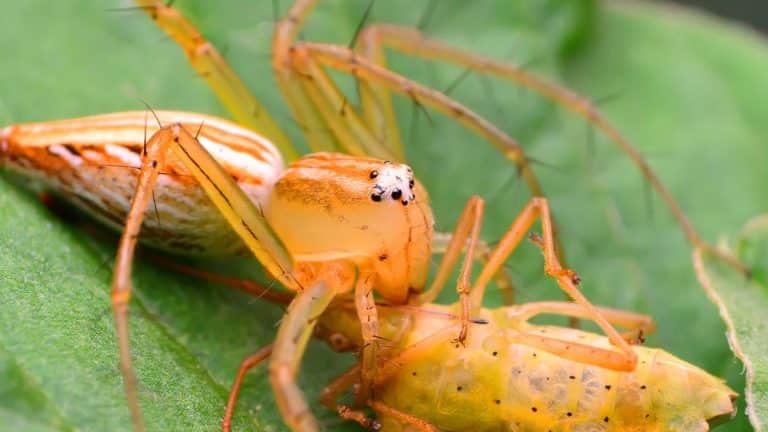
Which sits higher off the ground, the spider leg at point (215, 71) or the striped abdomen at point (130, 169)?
the spider leg at point (215, 71)

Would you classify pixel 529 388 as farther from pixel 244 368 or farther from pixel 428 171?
pixel 428 171

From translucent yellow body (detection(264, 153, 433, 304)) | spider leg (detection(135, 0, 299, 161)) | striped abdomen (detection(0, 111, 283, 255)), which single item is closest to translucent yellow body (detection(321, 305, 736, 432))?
translucent yellow body (detection(264, 153, 433, 304))

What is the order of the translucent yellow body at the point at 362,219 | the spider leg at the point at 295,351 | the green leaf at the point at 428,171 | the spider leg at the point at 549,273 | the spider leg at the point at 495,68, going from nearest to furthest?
1. the spider leg at the point at 295,351
2. the green leaf at the point at 428,171
3. the spider leg at the point at 549,273
4. the translucent yellow body at the point at 362,219
5. the spider leg at the point at 495,68

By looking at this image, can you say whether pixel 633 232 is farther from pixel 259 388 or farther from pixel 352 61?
pixel 259 388

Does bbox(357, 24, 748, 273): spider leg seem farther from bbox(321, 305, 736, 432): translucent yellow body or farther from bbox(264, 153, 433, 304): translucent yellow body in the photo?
bbox(321, 305, 736, 432): translucent yellow body

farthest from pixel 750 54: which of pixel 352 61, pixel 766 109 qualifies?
pixel 352 61

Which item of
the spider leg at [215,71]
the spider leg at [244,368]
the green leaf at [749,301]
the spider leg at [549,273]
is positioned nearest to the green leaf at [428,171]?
the spider leg at [244,368]

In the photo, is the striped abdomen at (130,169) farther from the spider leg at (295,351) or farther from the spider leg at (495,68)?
the spider leg at (495,68)
